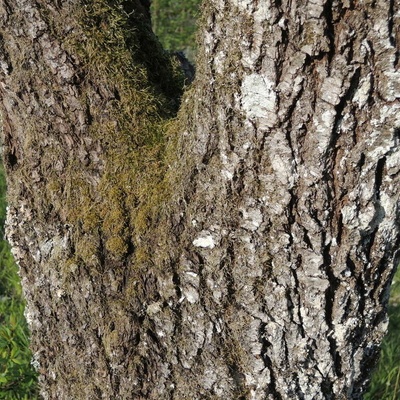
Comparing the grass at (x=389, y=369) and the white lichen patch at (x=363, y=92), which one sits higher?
the white lichen patch at (x=363, y=92)

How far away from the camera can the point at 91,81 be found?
4.97ft

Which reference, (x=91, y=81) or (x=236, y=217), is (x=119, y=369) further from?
(x=91, y=81)

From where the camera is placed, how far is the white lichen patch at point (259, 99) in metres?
1.21

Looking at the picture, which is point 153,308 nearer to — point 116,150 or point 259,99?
point 116,150

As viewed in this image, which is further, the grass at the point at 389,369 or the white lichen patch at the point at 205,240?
the grass at the point at 389,369

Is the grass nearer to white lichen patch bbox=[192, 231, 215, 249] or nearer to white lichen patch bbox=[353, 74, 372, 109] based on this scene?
white lichen patch bbox=[192, 231, 215, 249]

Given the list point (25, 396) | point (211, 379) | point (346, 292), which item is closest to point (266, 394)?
point (211, 379)

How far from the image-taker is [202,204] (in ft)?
4.66

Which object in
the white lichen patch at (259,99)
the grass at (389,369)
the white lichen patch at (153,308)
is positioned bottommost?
the grass at (389,369)

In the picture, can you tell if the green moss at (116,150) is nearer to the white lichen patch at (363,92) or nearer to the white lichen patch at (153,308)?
the white lichen patch at (153,308)

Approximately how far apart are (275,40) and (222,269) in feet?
2.00

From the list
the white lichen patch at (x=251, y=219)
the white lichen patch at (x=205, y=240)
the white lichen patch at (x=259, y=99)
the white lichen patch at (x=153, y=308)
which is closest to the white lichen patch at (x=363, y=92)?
the white lichen patch at (x=259, y=99)

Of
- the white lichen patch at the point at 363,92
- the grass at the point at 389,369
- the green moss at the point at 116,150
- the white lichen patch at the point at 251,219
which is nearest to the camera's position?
the white lichen patch at the point at 363,92

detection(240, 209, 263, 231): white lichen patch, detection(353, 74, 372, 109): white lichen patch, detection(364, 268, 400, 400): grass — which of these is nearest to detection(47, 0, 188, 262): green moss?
detection(240, 209, 263, 231): white lichen patch
